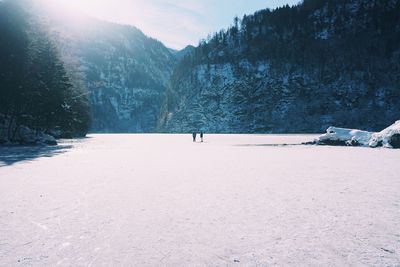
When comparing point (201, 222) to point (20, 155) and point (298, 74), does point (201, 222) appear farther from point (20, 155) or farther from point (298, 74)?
point (298, 74)

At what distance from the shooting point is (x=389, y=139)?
83.7 feet

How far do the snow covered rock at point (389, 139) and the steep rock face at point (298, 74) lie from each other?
69293 mm

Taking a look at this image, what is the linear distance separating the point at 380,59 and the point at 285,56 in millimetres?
31942

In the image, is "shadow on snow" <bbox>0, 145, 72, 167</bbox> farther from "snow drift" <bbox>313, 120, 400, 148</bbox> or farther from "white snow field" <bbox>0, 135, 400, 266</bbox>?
"snow drift" <bbox>313, 120, 400, 148</bbox>

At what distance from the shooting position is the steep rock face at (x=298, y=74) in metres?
97.2

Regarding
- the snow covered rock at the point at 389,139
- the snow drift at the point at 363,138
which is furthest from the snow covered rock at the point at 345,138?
the snow covered rock at the point at 389,139

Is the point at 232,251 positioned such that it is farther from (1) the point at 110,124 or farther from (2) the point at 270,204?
(1) the point at 110,124

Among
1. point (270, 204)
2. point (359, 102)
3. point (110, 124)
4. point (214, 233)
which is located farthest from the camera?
point (110, 124)

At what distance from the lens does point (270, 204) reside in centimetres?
682

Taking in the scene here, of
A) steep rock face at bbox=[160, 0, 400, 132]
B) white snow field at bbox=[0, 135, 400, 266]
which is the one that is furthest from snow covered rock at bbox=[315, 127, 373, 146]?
steep rock face at bbox=[160, 0, 400, 132]

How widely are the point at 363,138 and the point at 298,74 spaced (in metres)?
85.5

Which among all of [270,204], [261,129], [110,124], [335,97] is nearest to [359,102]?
[335,97]

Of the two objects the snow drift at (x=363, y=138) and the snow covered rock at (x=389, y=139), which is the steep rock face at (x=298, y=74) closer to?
the snow drift at (x=363, y=138)

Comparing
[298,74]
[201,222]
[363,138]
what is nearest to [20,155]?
[201,222]
